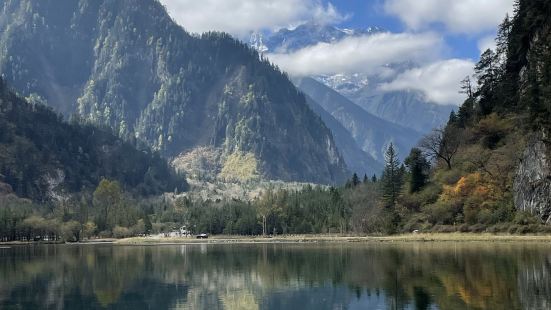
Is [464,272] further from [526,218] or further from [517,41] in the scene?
[517,41]

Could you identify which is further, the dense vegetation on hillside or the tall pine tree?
the tall pine tree

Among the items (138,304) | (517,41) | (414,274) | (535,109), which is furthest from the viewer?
(517,41)

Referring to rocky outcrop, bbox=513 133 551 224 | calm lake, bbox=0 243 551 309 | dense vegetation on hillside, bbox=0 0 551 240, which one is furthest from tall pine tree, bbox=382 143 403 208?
calm lake, bbox=0 243 551 309

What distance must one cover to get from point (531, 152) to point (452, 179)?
3945 cm

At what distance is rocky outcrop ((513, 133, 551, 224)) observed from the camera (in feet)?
373

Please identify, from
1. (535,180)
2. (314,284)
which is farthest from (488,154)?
(314,284)

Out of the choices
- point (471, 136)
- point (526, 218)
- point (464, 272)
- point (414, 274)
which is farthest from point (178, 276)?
point (471, 136)

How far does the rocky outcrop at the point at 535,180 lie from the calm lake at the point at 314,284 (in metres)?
12.7

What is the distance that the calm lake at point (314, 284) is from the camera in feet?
186

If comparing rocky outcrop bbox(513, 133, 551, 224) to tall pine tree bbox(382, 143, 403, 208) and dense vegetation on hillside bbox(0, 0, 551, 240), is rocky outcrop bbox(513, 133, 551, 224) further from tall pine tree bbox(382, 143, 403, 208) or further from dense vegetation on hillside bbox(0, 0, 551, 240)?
tall pine tree bbox(382, 143, 403, 208)

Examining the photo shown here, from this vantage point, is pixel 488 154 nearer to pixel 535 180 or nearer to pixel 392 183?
pixel 535 180

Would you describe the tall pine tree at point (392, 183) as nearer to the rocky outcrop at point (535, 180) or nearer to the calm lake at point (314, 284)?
the rocky outcrop at point (535, 180)

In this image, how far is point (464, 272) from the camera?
233ft

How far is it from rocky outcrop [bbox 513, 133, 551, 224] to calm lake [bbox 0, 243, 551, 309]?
41.8ft
